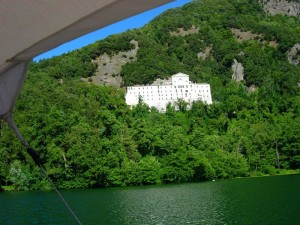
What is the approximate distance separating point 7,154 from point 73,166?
8.56 metres

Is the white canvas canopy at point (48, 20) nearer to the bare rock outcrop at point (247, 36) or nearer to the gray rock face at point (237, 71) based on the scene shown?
the gray rock face at point (237, 71)

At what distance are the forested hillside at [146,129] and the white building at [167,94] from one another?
336 centimetres

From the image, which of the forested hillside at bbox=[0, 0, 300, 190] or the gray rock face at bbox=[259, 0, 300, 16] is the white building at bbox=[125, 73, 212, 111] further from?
the gray rock face at bbox=[259, 0, 300, 16]

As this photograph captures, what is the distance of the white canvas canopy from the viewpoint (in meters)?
1.72

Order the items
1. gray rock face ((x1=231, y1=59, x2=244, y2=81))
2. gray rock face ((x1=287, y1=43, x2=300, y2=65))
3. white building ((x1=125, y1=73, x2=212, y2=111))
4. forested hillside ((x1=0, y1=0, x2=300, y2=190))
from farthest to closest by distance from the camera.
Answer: gray rock face ((x1=287, y1=43, x2=300, y2=65)) < gray rock face ((x1=231, y1=59, x2=244, y2=81)) < white building ((x1=125, y1=73, x2=212, y2=111)) < forested hillside ((x1=0, y1=0, x2=300, y2=190))

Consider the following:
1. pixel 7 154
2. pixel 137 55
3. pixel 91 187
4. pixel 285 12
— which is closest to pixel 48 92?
pixel 7 154

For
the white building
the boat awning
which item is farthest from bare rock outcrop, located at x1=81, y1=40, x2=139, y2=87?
the boat awning

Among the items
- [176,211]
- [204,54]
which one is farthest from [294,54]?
[176,211]

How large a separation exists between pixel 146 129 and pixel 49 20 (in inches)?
2229

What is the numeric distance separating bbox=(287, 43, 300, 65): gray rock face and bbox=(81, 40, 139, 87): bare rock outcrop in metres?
51.1

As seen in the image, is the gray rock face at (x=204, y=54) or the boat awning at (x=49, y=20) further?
the gray rock face at (x=204, y=54)

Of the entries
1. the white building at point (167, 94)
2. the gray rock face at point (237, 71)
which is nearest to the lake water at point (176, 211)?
the white building at point (167, 94)

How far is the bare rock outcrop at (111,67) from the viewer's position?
124637 mm

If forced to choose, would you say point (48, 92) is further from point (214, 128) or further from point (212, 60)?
point (212, 60)
